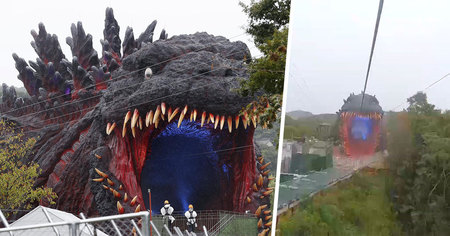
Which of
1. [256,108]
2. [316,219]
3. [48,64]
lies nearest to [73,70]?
[48,64]

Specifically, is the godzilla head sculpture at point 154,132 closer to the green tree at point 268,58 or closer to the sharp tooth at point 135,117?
the sharp tooth at point 135,117

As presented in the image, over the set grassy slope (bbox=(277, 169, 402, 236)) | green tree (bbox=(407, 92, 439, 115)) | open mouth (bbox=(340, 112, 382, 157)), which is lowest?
grassy slope (bbox=(277, 169, 402, 236))

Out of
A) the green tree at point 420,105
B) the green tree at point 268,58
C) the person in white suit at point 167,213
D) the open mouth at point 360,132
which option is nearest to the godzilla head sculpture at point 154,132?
the person in white suit at point 167,213

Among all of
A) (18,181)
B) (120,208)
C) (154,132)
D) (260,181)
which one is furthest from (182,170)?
(18,181)

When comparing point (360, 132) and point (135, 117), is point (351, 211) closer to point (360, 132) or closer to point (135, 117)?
point (360, 132)

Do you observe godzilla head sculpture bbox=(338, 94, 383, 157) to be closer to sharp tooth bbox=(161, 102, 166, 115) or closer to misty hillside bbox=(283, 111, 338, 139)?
misty hillside bbox=(283, 111, 338, 139)

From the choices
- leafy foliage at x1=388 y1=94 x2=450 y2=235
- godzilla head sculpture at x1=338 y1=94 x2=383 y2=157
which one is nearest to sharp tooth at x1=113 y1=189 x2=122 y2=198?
godzilla head sculpture at x1=338 y1=94 x2=383 y2=157

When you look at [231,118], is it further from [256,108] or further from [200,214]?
[200,214]
